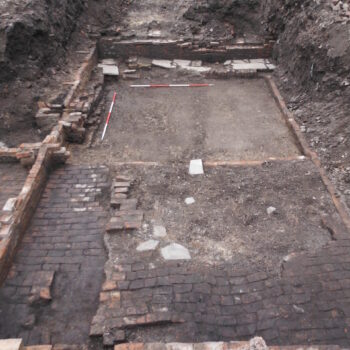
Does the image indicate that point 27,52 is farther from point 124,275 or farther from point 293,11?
point 293,11

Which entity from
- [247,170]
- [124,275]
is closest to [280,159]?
[247,170]

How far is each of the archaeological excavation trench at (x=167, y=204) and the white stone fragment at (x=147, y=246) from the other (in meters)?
0.02

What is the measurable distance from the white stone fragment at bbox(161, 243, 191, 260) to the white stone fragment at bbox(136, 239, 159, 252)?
5.6 inches

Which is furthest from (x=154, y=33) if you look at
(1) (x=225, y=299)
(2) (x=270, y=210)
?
(1) (x=225, y=299)

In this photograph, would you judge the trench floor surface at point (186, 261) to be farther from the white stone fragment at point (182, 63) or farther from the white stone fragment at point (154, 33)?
the white stone fragment at point (154, 33)

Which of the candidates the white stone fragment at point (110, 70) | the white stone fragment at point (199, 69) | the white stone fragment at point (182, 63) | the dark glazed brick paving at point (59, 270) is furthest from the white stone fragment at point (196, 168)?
the white stone fragment at point (182, 63)

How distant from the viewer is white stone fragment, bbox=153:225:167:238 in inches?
A: 187

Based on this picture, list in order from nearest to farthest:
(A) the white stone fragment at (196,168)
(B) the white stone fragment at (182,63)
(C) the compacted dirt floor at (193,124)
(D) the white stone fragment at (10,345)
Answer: (D) the white stone fragment at (10,345) < (A) the white stone fragment at (196,168) < (C) the compacted dirt floor at (193,124) < (B) the white stone fragment at (182,63)

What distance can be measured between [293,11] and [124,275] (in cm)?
877

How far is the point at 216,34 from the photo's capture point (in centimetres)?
1062

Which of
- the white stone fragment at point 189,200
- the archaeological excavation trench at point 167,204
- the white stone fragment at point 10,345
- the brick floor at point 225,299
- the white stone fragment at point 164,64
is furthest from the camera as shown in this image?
the white stone fragment at point 164,64

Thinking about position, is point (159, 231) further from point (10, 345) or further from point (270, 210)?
point (10, 345)

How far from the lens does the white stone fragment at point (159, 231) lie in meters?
4.74

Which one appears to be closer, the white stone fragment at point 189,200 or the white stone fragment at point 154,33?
the white stone fragment at point 189,200
